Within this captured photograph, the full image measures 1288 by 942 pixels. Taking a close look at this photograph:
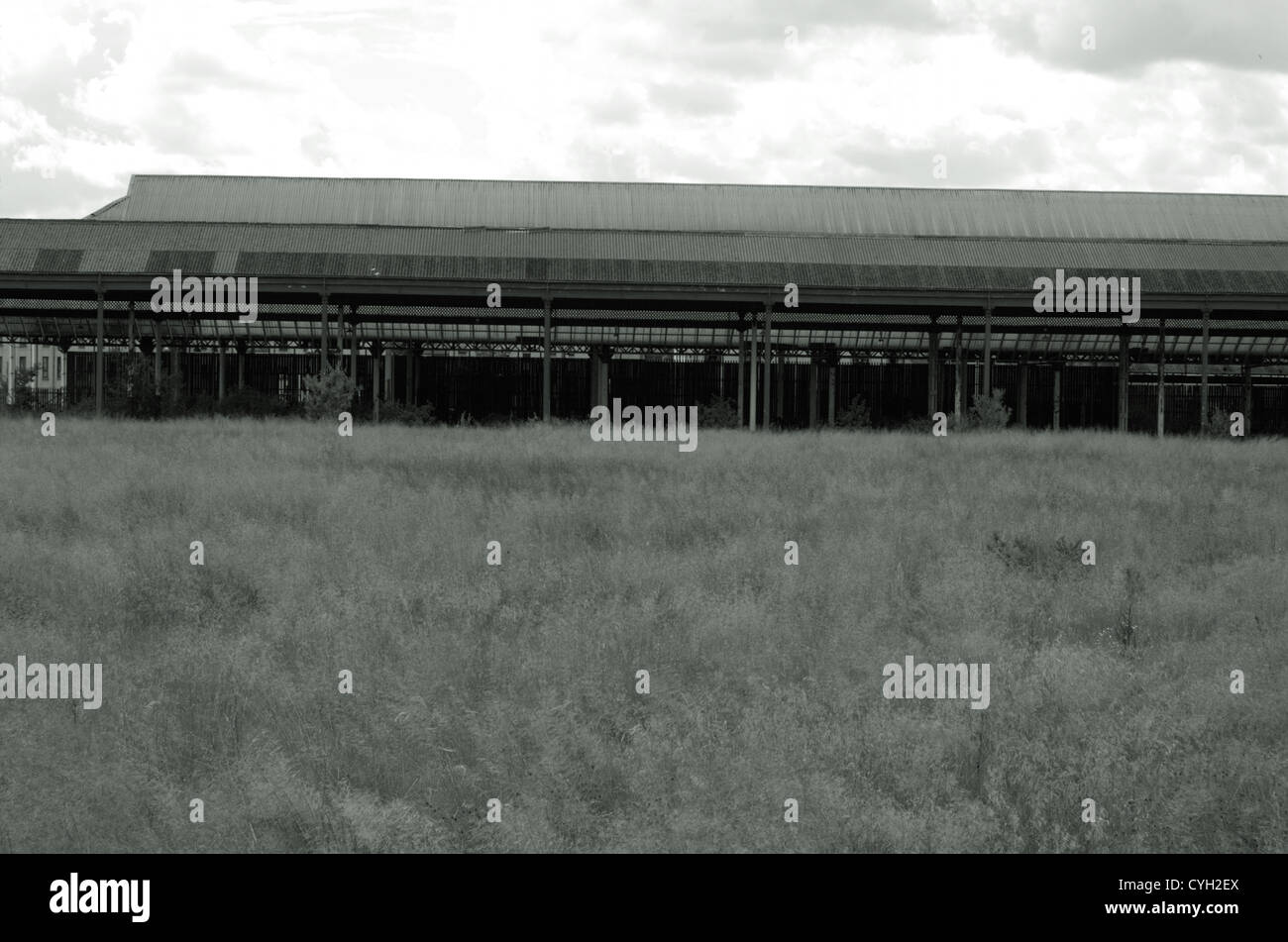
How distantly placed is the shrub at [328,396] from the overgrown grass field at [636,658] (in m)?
11.8

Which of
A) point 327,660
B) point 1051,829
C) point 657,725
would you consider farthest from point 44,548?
point 1051,829

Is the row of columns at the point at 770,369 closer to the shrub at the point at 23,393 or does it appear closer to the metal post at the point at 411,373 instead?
the metal post at the point at 411,373

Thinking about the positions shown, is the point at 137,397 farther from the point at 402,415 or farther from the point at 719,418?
the point at 719,418

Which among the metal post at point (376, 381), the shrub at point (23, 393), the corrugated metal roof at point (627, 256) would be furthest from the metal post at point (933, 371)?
the shrub at point (23, 393)

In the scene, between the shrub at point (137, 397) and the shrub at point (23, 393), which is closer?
the shrub at point (137, 397)

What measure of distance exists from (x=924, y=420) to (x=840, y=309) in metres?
4.85

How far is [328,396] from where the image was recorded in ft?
101

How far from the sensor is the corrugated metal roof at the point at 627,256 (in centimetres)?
3931

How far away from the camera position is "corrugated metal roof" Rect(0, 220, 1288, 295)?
39312 mm

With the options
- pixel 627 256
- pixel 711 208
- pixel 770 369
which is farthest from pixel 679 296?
pixel 711 208

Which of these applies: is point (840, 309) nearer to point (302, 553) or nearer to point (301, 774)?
point (302, 553)

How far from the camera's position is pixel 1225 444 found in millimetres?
24188

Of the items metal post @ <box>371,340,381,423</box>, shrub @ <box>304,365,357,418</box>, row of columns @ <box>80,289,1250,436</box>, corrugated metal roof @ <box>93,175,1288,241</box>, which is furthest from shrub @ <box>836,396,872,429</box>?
shrub @ <box>304,365,357,418</box>

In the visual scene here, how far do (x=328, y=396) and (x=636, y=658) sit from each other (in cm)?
2146
